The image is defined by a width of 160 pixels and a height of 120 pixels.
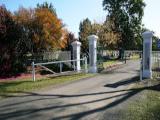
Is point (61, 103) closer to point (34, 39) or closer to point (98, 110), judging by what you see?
point (98, 110)

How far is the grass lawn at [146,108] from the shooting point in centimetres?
997

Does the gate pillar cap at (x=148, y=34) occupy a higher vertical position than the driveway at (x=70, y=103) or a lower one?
higher

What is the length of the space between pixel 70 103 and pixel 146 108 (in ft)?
9.47

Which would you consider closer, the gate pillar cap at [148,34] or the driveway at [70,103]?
the driveway at [70,103]

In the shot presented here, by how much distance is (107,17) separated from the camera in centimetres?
5481

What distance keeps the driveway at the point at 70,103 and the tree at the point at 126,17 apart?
39.3 meters

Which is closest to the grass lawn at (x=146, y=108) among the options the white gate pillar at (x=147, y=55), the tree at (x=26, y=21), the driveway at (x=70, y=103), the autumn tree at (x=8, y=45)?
the driveway at (x=70, y=103)

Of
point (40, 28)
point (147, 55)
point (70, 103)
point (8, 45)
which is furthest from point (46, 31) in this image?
point (70, 103)

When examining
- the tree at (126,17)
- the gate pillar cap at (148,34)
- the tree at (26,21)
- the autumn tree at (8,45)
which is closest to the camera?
the gate pillar cap at (148,34)

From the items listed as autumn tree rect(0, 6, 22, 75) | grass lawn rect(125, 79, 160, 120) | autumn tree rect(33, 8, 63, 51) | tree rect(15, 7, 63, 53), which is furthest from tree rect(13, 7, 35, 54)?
grass lawn rect(125, 79, 160, 120)

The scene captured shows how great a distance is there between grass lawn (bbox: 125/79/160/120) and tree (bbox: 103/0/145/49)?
1647 inches

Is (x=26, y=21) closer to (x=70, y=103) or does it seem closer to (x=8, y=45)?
(x=8, y=45)

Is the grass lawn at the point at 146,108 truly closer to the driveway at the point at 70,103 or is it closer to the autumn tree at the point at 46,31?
the driveway at the point at 70,103

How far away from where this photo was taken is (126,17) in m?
55.1
